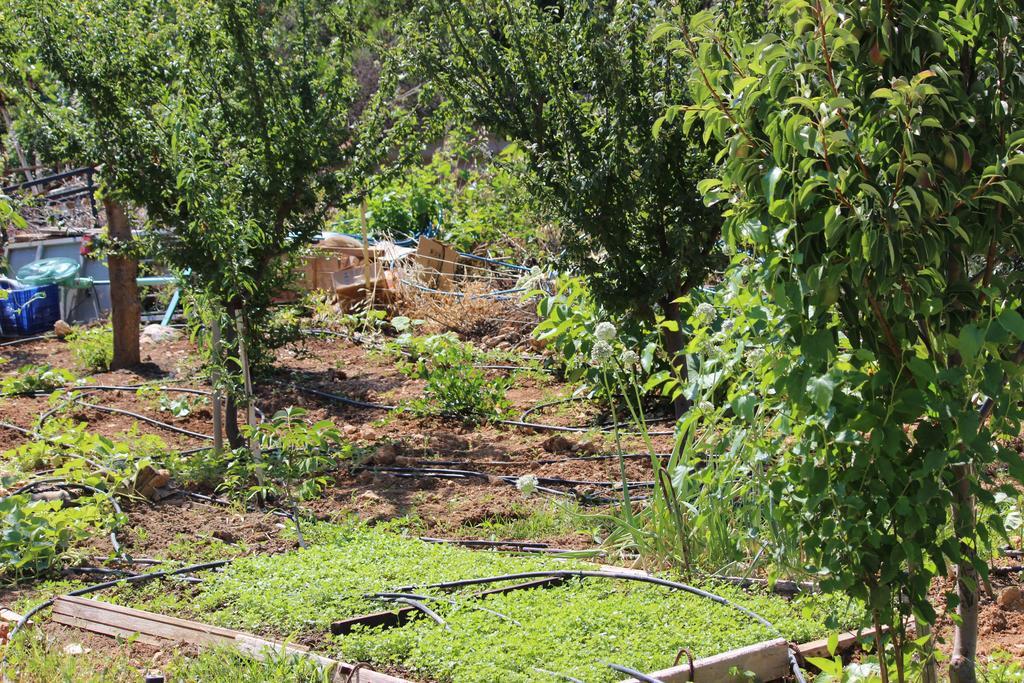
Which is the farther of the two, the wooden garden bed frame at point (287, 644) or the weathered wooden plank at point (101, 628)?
the weathered wooden plank at point (101, 628)

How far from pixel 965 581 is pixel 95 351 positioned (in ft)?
29.8

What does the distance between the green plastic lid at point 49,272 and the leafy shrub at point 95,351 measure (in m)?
2.25

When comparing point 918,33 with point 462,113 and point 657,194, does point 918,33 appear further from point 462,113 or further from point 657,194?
point 462,113

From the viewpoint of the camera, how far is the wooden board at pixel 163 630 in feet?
11.3

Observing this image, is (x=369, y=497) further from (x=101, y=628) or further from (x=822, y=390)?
(x=822, y=390)

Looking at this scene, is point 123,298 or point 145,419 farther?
point 123,298

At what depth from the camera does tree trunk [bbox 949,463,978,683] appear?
8.42 feet

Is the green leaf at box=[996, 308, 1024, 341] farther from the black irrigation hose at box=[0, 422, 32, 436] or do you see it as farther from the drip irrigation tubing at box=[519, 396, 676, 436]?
the black irrigation hose at box=[0, 422, 32, 436]

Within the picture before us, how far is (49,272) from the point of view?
13.0 meters

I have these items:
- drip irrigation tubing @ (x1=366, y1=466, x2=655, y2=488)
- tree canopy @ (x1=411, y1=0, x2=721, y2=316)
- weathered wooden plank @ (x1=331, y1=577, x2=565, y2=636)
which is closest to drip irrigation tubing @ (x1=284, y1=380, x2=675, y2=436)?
drip irrigation tubing @ (x1=366, y1=466, x2=655, y2=488)

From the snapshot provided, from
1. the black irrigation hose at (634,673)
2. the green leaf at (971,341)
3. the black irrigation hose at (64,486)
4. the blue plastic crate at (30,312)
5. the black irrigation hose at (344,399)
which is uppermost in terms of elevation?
the green leaf at (971,341)

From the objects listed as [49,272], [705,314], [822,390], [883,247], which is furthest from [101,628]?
A: [49,272]

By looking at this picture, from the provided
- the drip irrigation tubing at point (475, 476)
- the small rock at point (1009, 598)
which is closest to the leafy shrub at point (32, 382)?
the drip irrigation tubing at point (475, 476)

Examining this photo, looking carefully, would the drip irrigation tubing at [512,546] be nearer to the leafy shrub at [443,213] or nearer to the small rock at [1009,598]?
the small rock at [1009,598]
